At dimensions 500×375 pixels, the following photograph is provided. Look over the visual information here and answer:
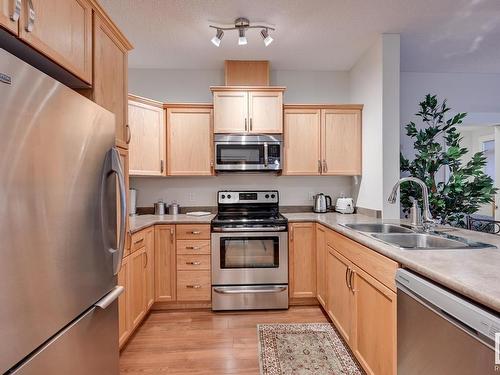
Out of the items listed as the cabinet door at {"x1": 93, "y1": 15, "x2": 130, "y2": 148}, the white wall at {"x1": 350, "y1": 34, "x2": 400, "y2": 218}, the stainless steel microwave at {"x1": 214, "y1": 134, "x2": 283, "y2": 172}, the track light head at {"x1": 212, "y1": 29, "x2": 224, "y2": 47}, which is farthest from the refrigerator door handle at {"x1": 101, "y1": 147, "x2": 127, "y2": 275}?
the white wall at {"x1": 350, "y1": 34, "x2": 400, "y2": 218}

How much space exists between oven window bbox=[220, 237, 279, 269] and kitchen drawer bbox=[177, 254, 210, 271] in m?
0.16

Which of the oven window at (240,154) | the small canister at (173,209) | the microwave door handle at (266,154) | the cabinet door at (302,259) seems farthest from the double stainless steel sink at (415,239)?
the small canister at (173,209)

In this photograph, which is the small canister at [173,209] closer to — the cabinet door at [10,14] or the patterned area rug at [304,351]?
the patterned area rug at [304,351]

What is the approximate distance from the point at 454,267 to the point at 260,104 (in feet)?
7.87

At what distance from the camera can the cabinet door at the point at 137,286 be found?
2207 millimetres

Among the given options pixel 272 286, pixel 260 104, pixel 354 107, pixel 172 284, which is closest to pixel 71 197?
pixel 172 284

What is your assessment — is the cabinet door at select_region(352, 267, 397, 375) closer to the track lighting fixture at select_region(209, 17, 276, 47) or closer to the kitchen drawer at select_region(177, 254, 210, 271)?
the kitchen drawer at select_region(177, 254, 210, 271)

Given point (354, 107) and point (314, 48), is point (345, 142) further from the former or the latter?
point (314, 48)

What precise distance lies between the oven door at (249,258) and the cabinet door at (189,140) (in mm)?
855

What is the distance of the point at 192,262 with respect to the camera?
109 inches

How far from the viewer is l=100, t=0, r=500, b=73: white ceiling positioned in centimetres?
216

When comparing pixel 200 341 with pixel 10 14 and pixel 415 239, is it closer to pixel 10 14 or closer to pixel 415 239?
pixel 415 239

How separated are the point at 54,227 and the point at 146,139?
6.93 feet

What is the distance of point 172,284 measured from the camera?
2.78 m
